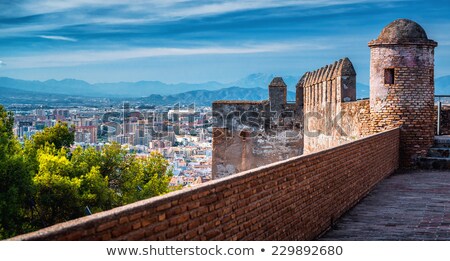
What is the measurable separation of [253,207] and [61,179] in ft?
47.5

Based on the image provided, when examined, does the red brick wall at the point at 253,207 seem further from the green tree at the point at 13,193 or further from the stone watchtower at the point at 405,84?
the green tree at the point at 13,193

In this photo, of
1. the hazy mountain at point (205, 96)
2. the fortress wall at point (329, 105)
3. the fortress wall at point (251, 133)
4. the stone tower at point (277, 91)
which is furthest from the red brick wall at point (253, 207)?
the hazy mountain at point (205, 96)

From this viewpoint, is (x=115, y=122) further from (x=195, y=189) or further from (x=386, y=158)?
(x=195, y=189)

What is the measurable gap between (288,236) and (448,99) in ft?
42.2

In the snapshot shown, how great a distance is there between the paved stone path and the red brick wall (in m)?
0.23

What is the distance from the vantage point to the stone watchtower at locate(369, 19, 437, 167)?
15391mm

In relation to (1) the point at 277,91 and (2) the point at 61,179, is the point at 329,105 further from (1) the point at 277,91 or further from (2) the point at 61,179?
(2) the point at 61,179

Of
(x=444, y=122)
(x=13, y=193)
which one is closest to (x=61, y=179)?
(x=13, y=193)

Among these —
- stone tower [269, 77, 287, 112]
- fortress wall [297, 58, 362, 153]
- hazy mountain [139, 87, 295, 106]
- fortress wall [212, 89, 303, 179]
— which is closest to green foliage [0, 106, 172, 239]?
fortress wall [212, 89, 303, 179]

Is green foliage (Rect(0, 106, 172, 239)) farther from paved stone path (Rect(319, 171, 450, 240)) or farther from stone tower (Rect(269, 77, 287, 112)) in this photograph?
paved stone path (Rect(319, 171, 450, 240))

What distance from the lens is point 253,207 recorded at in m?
6.42

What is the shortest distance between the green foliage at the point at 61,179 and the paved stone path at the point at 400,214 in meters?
9.24
